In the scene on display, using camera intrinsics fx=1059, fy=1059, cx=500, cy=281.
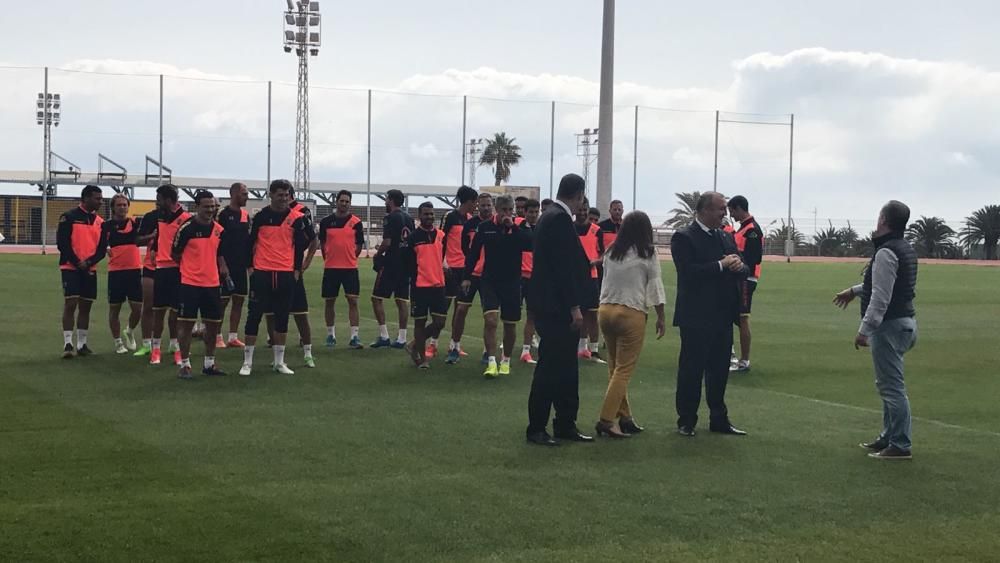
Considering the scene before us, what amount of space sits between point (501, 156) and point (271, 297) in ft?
158

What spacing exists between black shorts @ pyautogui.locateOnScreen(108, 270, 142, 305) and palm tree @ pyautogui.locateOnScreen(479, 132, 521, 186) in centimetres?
3959

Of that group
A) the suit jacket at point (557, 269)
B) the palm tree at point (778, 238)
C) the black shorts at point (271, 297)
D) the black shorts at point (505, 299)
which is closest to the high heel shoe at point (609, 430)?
the suit jacket at point (557, 269)

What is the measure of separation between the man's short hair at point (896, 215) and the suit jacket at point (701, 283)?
1.21m

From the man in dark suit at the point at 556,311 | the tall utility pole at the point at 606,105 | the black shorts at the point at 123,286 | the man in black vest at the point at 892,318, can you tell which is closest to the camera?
the man in black vest at the point at 892,318

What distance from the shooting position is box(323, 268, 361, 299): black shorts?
1499 cm

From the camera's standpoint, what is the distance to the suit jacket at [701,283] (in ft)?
28.9

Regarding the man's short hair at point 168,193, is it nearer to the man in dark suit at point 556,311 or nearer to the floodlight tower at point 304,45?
the man in dark suit at point 556,311

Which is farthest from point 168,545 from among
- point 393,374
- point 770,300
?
point 770,300

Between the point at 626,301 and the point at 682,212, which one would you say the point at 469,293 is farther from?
the point at 682,212

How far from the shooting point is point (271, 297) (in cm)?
1184

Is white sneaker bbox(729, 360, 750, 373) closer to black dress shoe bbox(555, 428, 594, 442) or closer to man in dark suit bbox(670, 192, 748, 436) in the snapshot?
man in dark suit bbox(670, 192, 748, 436)

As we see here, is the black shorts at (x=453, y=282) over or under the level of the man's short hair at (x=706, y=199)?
under

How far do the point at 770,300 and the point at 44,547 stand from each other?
71.5ft

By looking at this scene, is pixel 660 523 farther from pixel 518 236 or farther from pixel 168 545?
pixel 518 236
